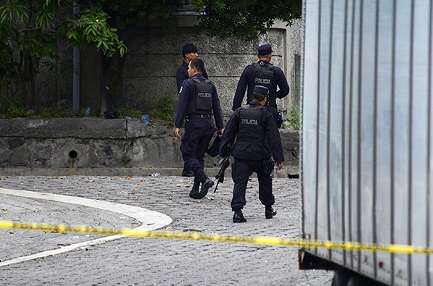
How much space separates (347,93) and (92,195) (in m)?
8.71

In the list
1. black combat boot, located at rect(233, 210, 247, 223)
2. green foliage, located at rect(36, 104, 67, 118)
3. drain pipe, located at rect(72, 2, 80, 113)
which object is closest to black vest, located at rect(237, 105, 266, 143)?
black combat boot, located at rect(233, 210, 247, 223)

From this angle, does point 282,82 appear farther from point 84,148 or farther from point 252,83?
point 84,148

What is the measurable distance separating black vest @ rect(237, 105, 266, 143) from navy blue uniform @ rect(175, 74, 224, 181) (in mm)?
1920

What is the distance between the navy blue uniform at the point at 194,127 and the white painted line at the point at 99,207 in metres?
1.12

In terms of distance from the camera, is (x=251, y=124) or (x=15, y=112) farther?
(x=15, y=112)

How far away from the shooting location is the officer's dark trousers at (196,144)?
13.9 metres

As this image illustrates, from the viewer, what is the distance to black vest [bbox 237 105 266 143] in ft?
39.3

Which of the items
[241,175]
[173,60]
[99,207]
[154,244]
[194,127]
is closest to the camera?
[154,244]

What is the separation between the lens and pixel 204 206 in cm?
1357

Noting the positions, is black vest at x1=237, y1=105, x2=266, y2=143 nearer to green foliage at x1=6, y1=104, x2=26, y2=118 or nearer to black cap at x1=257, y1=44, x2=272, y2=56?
black cap at x1=257, y1=44, x2=272, y2=56

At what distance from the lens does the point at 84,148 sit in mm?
16656

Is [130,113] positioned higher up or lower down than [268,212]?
higher up

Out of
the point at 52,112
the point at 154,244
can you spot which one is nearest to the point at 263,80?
the point at 154,244

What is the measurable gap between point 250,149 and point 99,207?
2.25m
